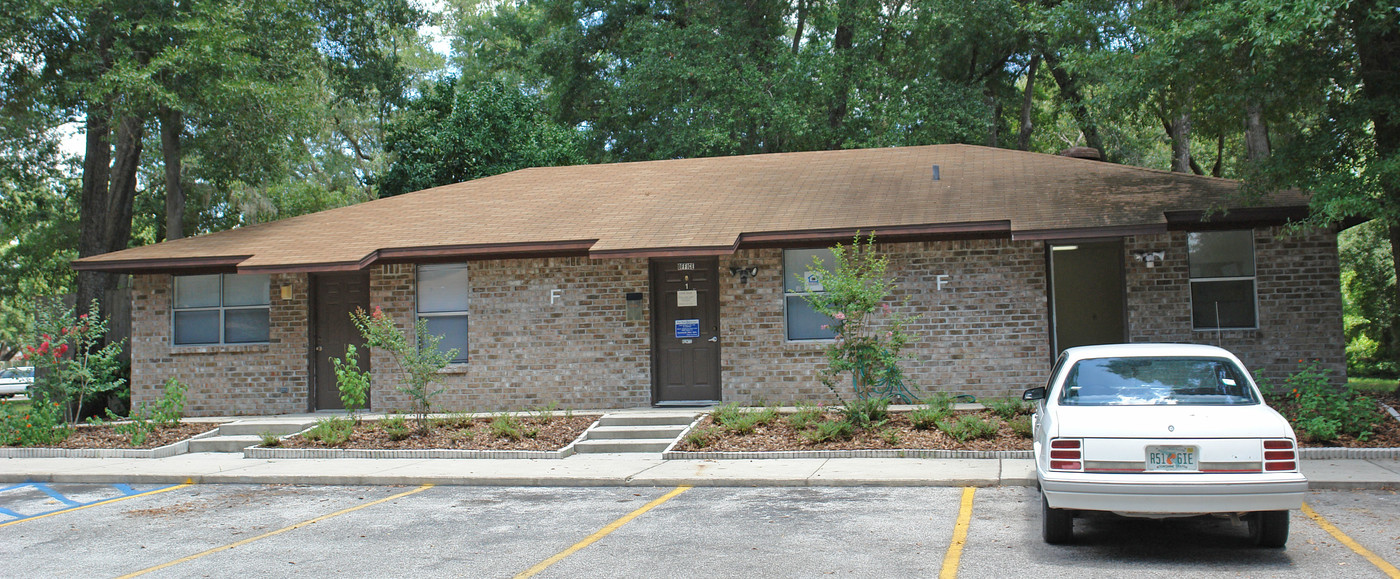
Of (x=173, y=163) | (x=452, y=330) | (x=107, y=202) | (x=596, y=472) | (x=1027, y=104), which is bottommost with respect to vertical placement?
(x=596, y=472)

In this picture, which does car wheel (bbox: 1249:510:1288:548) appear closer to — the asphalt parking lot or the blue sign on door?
the asphalt parking lot

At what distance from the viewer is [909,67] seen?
26.0 m

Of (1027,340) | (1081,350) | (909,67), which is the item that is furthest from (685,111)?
(1081,350)

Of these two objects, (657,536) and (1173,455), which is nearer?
(1173,455)

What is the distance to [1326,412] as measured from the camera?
10375mm

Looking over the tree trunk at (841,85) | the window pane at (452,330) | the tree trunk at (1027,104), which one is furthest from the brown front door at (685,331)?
the tree trunk at (1027,104)

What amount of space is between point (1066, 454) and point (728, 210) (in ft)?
29.7

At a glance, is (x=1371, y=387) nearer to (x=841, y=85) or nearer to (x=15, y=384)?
(x=841, y=85)

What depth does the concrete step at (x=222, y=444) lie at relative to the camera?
12.9 m

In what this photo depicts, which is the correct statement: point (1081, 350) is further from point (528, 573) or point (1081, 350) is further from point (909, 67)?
point (909, 67)

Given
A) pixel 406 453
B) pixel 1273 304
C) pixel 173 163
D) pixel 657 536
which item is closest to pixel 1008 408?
pixel 1273 304

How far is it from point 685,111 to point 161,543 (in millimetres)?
19507

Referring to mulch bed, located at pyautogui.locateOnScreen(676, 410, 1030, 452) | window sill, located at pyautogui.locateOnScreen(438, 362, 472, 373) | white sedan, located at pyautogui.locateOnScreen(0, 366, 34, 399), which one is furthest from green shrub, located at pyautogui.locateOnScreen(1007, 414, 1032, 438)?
white sedan, located at pyautogui.locateOnScreen(0, 366, 34, 399)

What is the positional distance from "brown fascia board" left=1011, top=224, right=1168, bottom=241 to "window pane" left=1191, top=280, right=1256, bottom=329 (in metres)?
1.58
